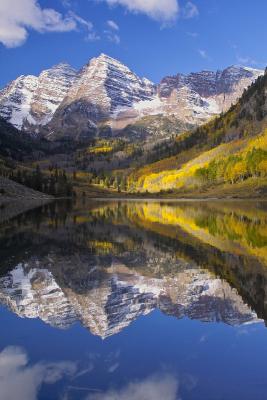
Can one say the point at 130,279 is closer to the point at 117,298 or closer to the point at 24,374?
the point at 117,298

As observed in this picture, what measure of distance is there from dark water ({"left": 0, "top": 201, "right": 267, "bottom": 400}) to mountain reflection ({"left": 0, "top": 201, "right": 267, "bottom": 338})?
61 mm

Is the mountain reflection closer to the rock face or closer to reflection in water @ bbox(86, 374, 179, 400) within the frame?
the rock face

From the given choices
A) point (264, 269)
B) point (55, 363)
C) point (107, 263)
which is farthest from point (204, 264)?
point (55, 363)

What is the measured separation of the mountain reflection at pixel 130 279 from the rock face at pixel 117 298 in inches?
1.5

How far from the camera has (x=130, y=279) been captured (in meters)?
27.5

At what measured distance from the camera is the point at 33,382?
43.0 feet

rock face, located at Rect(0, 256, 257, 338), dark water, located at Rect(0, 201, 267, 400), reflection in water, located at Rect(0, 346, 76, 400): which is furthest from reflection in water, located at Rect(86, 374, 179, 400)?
rock face, located at Rect(0, 256, 257, 338)

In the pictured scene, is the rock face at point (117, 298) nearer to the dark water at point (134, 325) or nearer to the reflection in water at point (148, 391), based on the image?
the dark water at point (134, 325)

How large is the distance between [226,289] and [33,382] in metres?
12.9

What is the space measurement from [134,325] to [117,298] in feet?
14.8

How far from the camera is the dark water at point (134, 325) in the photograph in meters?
12.9

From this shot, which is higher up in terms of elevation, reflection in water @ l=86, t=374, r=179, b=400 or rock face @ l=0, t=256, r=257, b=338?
reflection in water @ l=86, t=374, r=179, b=400

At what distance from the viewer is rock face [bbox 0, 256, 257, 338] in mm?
19156

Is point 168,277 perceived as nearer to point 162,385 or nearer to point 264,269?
point 264,269
